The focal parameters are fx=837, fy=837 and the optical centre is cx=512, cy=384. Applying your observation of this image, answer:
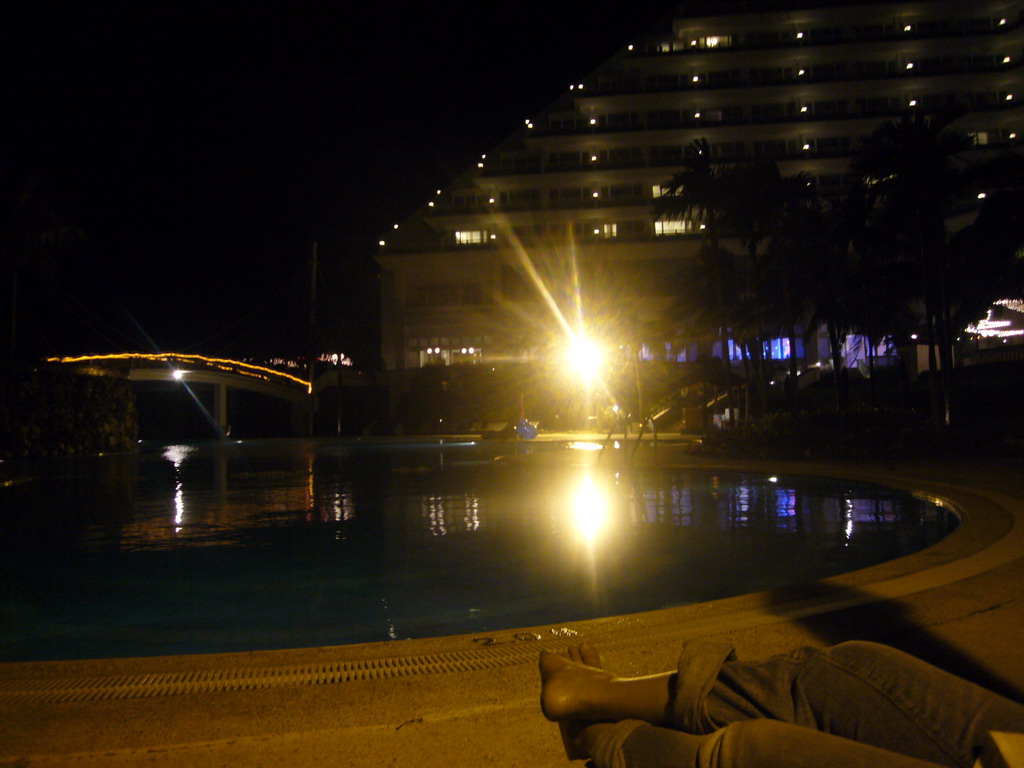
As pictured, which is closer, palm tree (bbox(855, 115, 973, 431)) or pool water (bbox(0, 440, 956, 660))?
pool water (bbox(0, 440, 956, 660))

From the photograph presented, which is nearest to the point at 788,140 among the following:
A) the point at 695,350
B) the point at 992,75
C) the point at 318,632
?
the point at 992,75

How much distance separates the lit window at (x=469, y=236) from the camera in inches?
2439

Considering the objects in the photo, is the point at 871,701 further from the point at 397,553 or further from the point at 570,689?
the point at 397,553

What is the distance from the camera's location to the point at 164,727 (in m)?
3.32

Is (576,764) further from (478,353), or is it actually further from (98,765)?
(478,353)

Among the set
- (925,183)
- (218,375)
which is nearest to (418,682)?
(925,183)

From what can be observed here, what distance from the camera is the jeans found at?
1.92 metres

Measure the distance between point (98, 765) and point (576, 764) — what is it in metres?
1.72

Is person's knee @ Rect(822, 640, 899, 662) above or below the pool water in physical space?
above

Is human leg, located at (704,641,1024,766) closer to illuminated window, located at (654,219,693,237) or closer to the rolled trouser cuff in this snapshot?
the rolled trouser cuff

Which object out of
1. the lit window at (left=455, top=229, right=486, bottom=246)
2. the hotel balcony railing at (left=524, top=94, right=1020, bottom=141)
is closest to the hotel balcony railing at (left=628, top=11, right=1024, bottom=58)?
the hotel balcony railing at (left=524, top=94, right=1020, bottom=141)

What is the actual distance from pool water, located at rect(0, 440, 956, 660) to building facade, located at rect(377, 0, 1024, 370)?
45037 mm

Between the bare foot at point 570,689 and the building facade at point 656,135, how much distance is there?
5683 cm

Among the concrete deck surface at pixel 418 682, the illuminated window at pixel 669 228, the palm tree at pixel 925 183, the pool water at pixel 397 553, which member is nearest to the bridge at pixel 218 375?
the illuminated window at pixel 669 228
